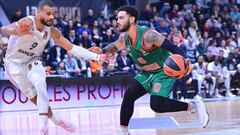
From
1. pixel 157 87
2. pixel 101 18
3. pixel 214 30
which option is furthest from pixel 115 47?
pixel 214 30

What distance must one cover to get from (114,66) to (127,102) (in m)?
10.9

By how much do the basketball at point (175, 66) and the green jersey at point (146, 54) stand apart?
27cm

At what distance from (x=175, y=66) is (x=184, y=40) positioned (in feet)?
47.8

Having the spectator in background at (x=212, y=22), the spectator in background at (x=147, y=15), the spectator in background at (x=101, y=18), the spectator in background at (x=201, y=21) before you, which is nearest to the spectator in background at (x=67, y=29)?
the spectator in background at (x=101, y=18)

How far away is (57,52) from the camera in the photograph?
18.6 m

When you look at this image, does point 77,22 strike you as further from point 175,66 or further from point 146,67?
point 175,66

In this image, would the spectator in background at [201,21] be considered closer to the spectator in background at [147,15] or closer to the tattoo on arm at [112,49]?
the spectator in background at [147,15]

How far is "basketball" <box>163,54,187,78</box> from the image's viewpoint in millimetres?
7512

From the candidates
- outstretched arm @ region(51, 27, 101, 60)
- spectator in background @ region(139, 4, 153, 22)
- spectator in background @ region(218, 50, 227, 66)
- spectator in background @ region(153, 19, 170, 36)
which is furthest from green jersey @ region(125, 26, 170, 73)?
spectator in background @ region(139, 4, 153, 22)

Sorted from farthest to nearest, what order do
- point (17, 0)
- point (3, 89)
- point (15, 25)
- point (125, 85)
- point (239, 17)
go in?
point (239, 17) < point (17, 0) < point (125, 85) < point (3, 89) < point (15, 25)

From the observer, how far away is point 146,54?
775 cm

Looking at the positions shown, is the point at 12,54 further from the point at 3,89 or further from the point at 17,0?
the point at 17,0

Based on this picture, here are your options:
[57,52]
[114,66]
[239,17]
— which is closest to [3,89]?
[57,52]

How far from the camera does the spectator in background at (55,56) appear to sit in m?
18.3
